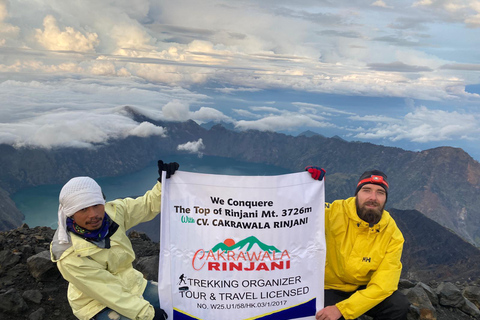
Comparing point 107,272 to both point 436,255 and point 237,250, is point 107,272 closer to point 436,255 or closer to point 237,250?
point 237,250

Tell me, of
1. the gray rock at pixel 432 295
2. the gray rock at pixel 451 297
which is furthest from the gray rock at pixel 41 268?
the gray rock at pixel 451 297

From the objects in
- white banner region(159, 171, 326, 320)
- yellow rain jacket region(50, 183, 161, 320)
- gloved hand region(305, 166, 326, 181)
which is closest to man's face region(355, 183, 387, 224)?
gloved hand region(305, 166, 326, 181)

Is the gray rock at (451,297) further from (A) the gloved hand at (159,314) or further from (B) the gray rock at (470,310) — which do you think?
(A) the gloved hand at (159,314)

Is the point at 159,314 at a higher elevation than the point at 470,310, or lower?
higher

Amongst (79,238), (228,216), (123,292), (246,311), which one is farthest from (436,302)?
(79,238)

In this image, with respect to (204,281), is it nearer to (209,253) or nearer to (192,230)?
(209,253)

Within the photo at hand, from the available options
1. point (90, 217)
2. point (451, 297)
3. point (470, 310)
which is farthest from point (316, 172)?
point (470, 310)

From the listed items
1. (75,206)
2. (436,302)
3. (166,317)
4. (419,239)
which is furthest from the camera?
(419,239)

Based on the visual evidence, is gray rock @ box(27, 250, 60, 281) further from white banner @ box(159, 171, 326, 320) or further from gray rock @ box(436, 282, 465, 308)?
gray rock @ box(436, 282, 465, 308)
